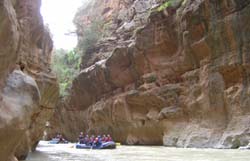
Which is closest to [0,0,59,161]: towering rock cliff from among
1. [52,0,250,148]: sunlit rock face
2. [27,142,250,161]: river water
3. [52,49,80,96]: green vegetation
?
[27,142,250,161]: river water

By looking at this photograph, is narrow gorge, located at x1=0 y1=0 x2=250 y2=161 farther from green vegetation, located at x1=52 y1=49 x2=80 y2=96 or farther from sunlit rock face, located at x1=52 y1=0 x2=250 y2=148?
green vegetation, located at x1=52 y1=49 x2=80 y2=96

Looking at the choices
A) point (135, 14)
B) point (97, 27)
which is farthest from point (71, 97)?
point (135, 14)

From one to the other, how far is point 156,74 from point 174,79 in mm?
1646

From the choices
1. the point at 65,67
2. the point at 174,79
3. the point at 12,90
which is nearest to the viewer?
the point at 12,90

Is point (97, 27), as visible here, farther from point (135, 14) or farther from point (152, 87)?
point (152, 87)

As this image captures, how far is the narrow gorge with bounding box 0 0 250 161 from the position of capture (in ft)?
58.0

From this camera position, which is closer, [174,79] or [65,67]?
[174,79]

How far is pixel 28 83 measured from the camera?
6574 mm

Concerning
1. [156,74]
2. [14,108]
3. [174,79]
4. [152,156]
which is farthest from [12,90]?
[156,74]

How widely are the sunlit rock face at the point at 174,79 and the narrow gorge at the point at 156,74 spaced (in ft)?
0.20

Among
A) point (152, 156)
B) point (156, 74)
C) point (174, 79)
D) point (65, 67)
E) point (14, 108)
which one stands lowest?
point (152, 156)

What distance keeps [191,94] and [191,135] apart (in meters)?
2.84

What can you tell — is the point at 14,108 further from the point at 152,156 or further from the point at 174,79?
the point at 174,79

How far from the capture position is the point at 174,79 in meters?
27.4
